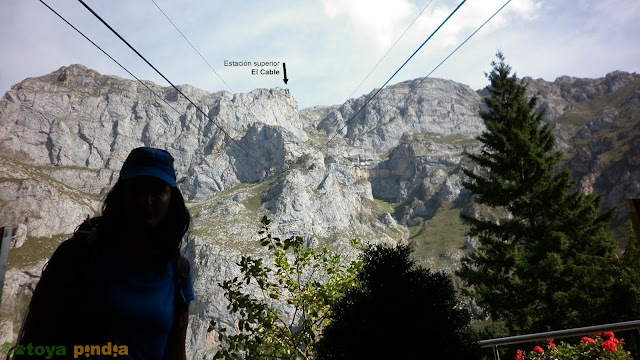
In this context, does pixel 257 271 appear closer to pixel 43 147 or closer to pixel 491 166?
pixel 491 166

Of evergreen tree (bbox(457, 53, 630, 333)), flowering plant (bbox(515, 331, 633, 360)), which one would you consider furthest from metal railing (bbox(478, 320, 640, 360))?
evergreen tree (bbox(457, 53, 630, 333))

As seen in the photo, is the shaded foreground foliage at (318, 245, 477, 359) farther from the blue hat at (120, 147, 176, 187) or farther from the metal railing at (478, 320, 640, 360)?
the metal railing at (478, 320, 640, 360)

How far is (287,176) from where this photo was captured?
5797 inches

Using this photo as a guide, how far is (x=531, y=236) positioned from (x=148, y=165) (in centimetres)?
1726

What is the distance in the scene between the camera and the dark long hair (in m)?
1.41

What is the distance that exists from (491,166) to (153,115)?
201165mm

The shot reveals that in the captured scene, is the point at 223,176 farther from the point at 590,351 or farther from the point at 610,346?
the point at 610,346

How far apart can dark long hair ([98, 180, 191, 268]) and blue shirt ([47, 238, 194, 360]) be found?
0.08 metres

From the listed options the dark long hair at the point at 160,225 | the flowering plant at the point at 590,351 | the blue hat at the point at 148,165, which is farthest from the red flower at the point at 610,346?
the blue hat at the point at 148,165

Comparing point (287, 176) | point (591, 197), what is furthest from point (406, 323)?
point (287, 176)

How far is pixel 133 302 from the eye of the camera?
1317 millimetres

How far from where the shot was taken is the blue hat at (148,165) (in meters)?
1.49

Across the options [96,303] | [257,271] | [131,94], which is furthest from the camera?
[131,94]

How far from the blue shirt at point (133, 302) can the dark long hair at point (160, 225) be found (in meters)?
0.08
